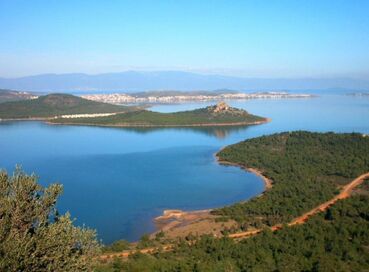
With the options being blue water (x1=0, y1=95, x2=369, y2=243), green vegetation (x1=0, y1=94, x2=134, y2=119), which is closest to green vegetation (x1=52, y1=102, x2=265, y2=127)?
blue water (x1=0, y1=95, x2=369, y2=243)

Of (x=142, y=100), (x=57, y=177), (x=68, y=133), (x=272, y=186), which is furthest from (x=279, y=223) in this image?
(x=142, y=100)

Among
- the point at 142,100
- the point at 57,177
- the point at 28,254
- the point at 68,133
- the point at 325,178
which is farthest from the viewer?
the point at 142,100

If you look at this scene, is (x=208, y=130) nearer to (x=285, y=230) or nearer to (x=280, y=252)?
(x=285, y=230)

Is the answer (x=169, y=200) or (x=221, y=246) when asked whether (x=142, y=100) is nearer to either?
(x=169, y=200)

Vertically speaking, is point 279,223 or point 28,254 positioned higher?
point 28,254

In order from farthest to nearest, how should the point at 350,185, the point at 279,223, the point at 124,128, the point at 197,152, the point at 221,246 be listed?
the point at 124,128 → the point at 197,152 → the point at 350,185 → the point at 279,223 → the point at 221,246

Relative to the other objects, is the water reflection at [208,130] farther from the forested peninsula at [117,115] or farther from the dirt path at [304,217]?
the dirt path at [304,217]

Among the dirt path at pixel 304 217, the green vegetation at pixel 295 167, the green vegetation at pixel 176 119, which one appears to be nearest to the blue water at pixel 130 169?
the green vegetation at pixel 295 167
